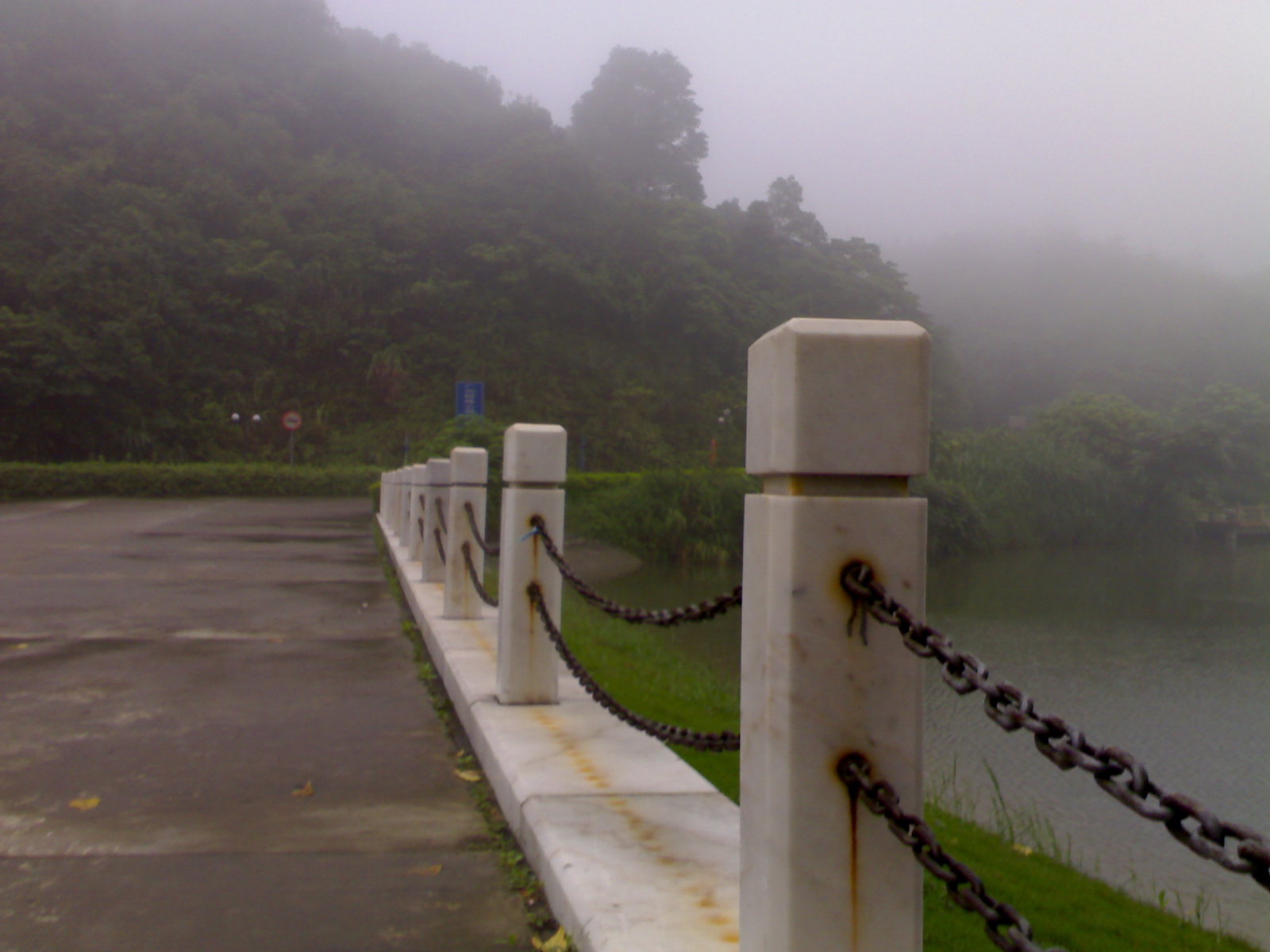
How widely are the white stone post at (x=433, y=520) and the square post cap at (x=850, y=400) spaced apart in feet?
22.7

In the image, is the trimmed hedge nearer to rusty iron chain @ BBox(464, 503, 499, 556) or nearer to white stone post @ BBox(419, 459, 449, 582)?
white stone post @ BBox(419, 459, 449, 582)

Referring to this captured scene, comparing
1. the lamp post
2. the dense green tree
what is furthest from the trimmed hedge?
the dense green tree

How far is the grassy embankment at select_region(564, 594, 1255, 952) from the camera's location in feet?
10.5

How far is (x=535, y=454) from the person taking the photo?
4738 mm

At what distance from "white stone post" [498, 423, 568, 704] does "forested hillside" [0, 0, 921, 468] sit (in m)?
43.1

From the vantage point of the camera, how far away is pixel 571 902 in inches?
107

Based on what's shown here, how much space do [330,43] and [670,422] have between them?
1429 inches

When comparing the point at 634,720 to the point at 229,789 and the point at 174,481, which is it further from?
the point at 174,481

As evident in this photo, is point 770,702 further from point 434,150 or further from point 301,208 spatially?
point 434,150

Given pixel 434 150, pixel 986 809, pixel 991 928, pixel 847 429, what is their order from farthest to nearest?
pixel 434 150 → pixel 986 809 → pixel 847 429 → pixel 991 928

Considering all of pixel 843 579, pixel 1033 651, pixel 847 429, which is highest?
pixel 847 429

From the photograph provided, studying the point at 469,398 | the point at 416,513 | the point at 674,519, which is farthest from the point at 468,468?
the point at 469,398

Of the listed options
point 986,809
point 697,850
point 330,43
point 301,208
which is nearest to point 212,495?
point 301,208

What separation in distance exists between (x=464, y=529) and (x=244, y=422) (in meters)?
45.6
